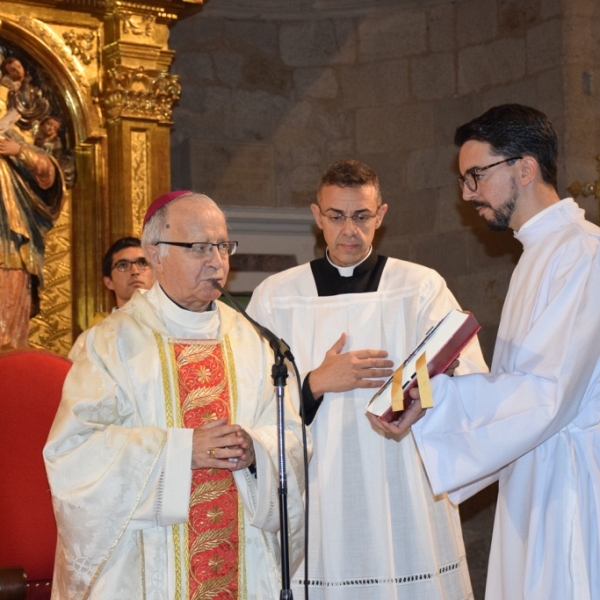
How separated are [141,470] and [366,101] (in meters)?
5.70

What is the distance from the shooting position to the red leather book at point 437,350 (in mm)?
3391

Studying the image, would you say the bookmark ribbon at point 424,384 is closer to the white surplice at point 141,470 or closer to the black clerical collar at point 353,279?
the white surplice at point 141,470

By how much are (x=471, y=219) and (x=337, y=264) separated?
3493mm

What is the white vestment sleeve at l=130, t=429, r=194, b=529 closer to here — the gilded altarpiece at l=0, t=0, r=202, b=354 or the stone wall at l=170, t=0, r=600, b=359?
the gilded altarpiece at l=0, t=0, r=202, b=354

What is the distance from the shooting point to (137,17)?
7020mm

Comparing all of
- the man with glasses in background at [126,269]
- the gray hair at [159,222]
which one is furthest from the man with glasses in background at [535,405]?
the man with glasses in background at [126,269]

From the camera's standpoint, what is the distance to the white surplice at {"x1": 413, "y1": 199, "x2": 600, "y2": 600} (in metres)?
3.46

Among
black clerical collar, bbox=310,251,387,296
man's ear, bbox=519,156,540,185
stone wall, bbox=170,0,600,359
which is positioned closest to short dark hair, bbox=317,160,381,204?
black clerical collar, bbox=310,251,387,296

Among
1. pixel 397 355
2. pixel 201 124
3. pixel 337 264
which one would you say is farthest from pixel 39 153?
pixel 397 355

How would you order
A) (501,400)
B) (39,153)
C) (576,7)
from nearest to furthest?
(501,400), (39,153), (576,7)

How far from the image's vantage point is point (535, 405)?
3.43 meters

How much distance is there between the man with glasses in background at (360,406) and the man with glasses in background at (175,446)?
66 centimetres

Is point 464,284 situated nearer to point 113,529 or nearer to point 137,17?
point 137,17

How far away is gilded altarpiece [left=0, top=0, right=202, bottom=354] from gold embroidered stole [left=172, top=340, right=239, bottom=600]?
3.05 m
